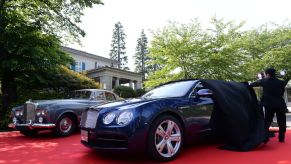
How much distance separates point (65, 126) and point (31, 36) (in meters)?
6.02

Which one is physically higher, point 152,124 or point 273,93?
point 273,93

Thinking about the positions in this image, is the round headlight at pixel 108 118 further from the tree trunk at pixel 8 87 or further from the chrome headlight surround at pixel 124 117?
the tree trunk at pixel 8 87

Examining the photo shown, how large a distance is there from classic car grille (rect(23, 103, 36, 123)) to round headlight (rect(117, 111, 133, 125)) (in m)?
4.34

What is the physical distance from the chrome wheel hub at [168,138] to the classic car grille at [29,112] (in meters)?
4.61

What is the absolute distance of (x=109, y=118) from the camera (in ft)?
15.5

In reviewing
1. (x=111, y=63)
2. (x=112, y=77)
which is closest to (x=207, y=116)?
(x=112, y=77)

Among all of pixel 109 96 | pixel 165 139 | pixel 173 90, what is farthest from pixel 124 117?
pixel 109 96

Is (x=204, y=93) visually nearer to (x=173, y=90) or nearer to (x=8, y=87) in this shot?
(x=173, y=90)

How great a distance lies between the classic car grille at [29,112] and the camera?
812 cm

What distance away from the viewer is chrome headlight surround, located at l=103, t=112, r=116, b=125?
468 cm

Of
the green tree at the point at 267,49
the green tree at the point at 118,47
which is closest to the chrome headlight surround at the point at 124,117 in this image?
the green tree at the point at 267,49

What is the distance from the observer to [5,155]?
5.87 metres

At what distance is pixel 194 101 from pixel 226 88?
0.82 m

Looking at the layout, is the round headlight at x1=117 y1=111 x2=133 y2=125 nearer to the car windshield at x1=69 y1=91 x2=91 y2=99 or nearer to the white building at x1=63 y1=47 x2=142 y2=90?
the car windshield at x1=69 y1=91 x2=91 y2=99
